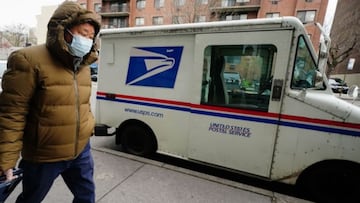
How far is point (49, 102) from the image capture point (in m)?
1.49

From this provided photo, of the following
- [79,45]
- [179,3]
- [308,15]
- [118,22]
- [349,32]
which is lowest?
[79,45]

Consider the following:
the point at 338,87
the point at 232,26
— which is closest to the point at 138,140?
the point at 232,26

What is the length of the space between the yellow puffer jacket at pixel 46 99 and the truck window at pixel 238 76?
72.6 inches

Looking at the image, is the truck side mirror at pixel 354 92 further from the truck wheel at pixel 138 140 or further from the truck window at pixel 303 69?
the truck wheel at pixel 138 140

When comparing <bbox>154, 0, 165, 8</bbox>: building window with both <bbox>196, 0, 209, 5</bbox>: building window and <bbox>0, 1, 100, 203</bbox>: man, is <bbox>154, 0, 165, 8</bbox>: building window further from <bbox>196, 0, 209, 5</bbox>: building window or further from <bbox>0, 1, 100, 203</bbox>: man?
<bbox>0, 1, 100, 203</bbox>: man

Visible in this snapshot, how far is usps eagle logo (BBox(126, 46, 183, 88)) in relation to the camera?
133 inches

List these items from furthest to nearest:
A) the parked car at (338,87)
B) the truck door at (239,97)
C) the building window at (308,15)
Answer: the building window at (308,15) → the parked car at (338,87) → the truck door at (239,97)

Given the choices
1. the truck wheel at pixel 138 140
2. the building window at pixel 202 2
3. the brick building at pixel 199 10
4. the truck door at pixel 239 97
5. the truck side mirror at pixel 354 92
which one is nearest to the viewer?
the truck door at pixel 239 97

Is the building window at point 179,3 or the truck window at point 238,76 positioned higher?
the building window at point 179,3

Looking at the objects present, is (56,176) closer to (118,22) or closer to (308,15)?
(308,15)

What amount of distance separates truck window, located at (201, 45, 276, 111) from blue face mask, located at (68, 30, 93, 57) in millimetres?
Result: 1869

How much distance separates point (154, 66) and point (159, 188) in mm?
1921

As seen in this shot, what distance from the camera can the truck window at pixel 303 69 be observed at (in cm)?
269

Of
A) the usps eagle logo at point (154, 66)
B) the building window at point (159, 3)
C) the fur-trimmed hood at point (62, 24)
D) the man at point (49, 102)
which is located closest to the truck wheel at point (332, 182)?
the usps eagle logo at point (154, 66)
